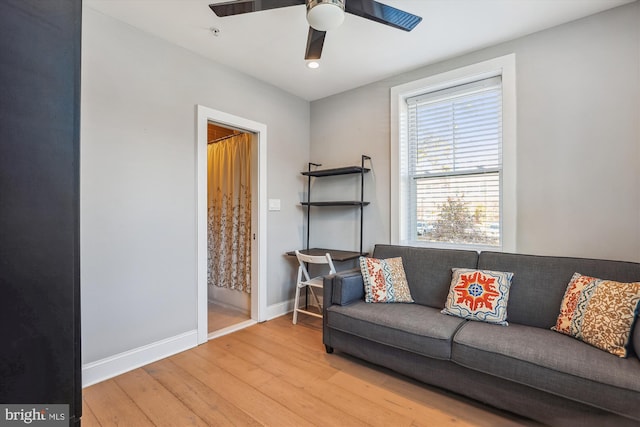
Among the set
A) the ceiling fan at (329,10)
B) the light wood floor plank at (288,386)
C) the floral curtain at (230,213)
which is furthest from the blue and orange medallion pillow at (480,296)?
the floral curtain at (230,213)

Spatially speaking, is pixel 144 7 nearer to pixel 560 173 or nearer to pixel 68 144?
pixel 68 144

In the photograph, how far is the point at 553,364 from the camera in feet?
5.13

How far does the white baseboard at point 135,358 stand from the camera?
210 cm

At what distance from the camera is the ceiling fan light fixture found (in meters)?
1.52

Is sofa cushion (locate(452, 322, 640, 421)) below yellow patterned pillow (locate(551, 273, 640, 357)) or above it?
below

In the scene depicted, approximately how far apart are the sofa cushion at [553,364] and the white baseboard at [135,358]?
2.15 m

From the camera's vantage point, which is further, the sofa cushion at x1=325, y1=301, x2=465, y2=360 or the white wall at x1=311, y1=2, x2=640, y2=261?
the white wall at x1=311, y1=2, x2=640, y2=261

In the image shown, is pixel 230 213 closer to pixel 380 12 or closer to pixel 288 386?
pixel 288 386

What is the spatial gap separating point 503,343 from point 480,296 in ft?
1.45

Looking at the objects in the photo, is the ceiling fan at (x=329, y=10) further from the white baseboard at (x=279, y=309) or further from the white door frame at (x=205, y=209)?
the white baseboard at (x=279, y=309)

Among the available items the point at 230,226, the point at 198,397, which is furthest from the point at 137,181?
the point at 198,397

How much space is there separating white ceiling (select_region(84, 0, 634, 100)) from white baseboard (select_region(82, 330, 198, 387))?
249 cm

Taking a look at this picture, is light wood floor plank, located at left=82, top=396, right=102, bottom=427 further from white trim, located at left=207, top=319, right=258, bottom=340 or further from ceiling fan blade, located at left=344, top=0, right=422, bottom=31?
ceiling fan blade, located at left=344, top=0, right=422, bottom=31

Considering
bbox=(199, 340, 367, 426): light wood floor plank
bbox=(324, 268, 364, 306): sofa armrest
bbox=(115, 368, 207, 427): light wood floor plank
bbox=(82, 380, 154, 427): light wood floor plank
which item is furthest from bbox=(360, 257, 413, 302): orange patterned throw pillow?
bbox=(82, 380, 154, 427): light wood floor plank
